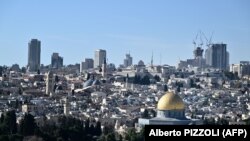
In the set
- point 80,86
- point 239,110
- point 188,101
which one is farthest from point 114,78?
point 239,110

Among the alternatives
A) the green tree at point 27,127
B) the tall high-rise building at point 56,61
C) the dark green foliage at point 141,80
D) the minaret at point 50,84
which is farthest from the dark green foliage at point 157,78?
the green tree at point 27,127

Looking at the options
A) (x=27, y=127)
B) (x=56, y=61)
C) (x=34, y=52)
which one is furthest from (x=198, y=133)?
(x=34, y=52)

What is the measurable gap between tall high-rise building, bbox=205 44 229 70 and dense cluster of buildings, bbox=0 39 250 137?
23536mm

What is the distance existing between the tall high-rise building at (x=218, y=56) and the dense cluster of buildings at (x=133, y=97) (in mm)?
23536

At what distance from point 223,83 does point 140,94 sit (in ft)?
93.5

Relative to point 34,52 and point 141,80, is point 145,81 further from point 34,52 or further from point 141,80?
point 34,52

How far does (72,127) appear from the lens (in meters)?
47.8

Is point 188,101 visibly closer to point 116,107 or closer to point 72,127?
point 116,107

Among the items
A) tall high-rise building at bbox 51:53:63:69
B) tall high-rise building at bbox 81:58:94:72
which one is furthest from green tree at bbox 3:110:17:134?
tall high-rise building at bbox 81:58:94:72

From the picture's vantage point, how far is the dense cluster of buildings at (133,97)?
203ft

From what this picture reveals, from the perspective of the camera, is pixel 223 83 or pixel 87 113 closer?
pixel 87 113

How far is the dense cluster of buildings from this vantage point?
61938mm

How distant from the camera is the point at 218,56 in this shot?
183 meters

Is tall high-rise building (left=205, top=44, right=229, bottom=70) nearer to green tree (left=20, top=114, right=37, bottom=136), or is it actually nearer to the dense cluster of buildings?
the dense cluster of buildings
